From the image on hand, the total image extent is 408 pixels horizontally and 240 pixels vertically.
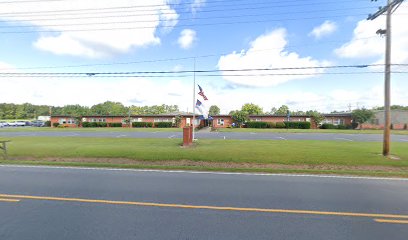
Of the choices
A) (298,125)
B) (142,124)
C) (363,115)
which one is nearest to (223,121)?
(298,125)

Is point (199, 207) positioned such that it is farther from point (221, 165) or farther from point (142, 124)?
point (142, 124)

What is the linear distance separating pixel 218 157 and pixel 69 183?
259 inches

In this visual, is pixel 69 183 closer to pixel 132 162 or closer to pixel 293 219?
pixel 132 162

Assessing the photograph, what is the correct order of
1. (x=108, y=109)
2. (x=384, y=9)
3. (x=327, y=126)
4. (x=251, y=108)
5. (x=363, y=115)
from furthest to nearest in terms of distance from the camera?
(x=108, y=109) → (x=251, y=108) → (x=327, y=126) → (x=363, y=115) → (x=384, y=9)

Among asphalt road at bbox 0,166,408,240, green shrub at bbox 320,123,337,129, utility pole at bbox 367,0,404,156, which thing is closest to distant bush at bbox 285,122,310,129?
green shrub at bbox 320,123,337,129

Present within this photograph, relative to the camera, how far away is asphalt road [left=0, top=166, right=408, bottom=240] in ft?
12.8

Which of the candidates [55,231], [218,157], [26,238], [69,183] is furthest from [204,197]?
[218,157]

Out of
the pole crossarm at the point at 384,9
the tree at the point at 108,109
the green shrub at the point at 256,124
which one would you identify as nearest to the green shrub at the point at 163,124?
the green shrub at the point at 256,124

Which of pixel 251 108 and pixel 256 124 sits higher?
pixel 251 108

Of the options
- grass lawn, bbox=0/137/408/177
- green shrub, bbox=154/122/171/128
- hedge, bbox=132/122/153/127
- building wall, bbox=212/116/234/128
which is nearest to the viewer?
grass lawn, bbox=0/137/408/177

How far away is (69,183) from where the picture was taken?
23.1 ft

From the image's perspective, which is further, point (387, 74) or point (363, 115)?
point (363, 115)

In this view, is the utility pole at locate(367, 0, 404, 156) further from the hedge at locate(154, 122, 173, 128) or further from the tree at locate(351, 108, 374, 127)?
the hedge at locate(154, 122, 173, 128)

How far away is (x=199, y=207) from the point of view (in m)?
5.05
